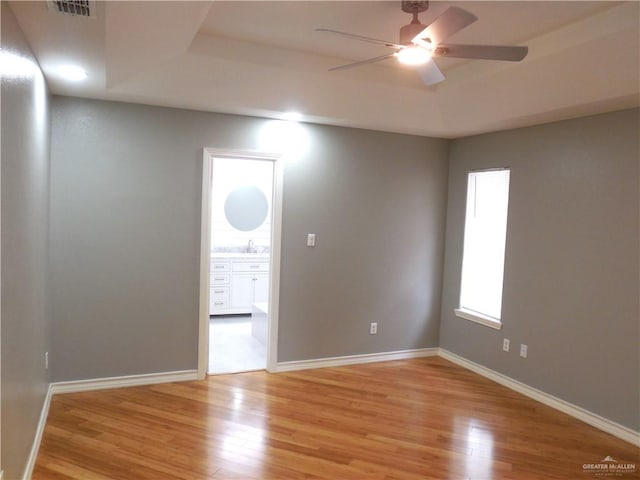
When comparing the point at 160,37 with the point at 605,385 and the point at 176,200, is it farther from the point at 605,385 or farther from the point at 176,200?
the point at 605,385

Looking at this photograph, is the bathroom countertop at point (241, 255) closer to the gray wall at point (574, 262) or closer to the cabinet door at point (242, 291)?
the cabinet door at point (242, 291)

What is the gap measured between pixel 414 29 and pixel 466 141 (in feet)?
8.06

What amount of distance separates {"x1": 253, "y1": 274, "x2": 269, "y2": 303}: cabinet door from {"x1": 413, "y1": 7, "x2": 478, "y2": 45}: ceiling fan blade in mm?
4587

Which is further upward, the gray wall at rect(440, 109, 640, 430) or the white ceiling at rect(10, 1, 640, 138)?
the white ceiling at rect(10, 1, 640, 138)

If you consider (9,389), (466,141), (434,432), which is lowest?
(434,432)

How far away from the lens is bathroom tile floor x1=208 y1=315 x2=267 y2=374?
4.39 metres

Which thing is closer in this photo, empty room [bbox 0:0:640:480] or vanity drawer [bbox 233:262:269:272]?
empty room [bbox 0:0:640:480]

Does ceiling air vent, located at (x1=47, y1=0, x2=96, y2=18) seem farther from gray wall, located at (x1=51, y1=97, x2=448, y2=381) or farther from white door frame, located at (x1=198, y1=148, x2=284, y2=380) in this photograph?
white door frame, located at (x1=198, y1=148, x2=284, y2=380)

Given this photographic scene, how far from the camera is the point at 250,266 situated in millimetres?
6340

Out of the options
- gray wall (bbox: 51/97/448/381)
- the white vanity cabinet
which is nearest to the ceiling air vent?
gray wall (bbox: 51/97/448/381)

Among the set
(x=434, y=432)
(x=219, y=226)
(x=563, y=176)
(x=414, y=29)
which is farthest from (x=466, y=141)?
(x=219, y=226)

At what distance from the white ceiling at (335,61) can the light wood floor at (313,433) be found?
2.29 m

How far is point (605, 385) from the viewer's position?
11.0ft

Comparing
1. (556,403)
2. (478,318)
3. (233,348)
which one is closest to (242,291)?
(233,348)
